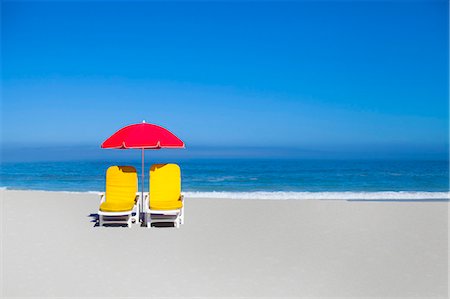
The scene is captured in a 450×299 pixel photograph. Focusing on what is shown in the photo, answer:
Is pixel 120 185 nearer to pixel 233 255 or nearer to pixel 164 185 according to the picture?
pixel 164 185

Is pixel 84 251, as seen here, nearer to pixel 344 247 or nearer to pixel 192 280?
pixel 192 280

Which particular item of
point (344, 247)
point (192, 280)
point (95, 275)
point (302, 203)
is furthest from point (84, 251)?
point (302, 203)

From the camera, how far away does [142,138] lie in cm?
880

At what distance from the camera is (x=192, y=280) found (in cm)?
530

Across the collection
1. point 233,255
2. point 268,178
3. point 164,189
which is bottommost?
point 268,178

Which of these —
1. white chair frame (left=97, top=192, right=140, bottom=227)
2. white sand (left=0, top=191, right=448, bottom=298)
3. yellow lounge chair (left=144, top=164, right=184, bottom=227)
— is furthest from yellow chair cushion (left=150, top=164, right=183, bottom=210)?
white sand (left=0, top=191, right=448, bottom=298)

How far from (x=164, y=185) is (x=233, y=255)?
3.01 meters

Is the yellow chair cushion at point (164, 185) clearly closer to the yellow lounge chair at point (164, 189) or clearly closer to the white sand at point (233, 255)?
the yellow lounge chair at point (164, 189)

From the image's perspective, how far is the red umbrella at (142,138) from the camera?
342 inches

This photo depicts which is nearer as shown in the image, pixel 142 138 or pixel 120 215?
pixel 120 215

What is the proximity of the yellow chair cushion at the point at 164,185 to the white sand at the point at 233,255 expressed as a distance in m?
0.61

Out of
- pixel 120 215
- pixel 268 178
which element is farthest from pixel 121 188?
pixel 268 178

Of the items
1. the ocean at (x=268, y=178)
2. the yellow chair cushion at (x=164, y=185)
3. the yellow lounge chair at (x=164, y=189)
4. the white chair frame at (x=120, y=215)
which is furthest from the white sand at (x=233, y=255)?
the ocean at (x=268, y=178)

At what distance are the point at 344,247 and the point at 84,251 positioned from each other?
12.9 ft
